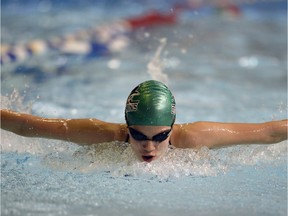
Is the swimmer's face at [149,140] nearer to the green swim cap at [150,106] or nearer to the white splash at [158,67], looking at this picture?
the green swim cap at [150,106]

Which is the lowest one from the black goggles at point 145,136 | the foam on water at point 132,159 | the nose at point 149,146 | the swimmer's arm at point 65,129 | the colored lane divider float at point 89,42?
the colored lane divider float at point 89,42

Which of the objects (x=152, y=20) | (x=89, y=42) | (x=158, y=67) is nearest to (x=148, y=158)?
(x=158, y=67)

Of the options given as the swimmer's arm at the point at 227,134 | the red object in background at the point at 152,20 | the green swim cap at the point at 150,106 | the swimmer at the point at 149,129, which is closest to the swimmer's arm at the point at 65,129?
the swimmer at the point at 149,129

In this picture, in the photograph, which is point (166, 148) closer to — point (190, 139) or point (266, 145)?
point (190, 139)

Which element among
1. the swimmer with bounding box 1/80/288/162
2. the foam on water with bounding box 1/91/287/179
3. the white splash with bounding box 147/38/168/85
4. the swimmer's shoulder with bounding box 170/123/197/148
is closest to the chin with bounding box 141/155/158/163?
the swimmer with bounding box 1/80/288/162

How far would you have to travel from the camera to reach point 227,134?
3244mm

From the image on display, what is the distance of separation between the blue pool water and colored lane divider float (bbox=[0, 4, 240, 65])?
12 cm

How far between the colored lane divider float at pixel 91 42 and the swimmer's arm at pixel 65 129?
3.10 meters

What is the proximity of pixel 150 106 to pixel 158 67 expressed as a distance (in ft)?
11.8

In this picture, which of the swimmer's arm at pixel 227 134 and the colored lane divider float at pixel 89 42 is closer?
the swimmer's arm at pixel 227 134

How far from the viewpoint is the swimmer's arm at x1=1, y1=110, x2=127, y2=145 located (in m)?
3.13

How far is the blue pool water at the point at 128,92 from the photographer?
279 centimetres

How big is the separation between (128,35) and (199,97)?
206 cm

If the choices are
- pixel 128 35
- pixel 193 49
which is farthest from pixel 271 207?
pixel 128 35
